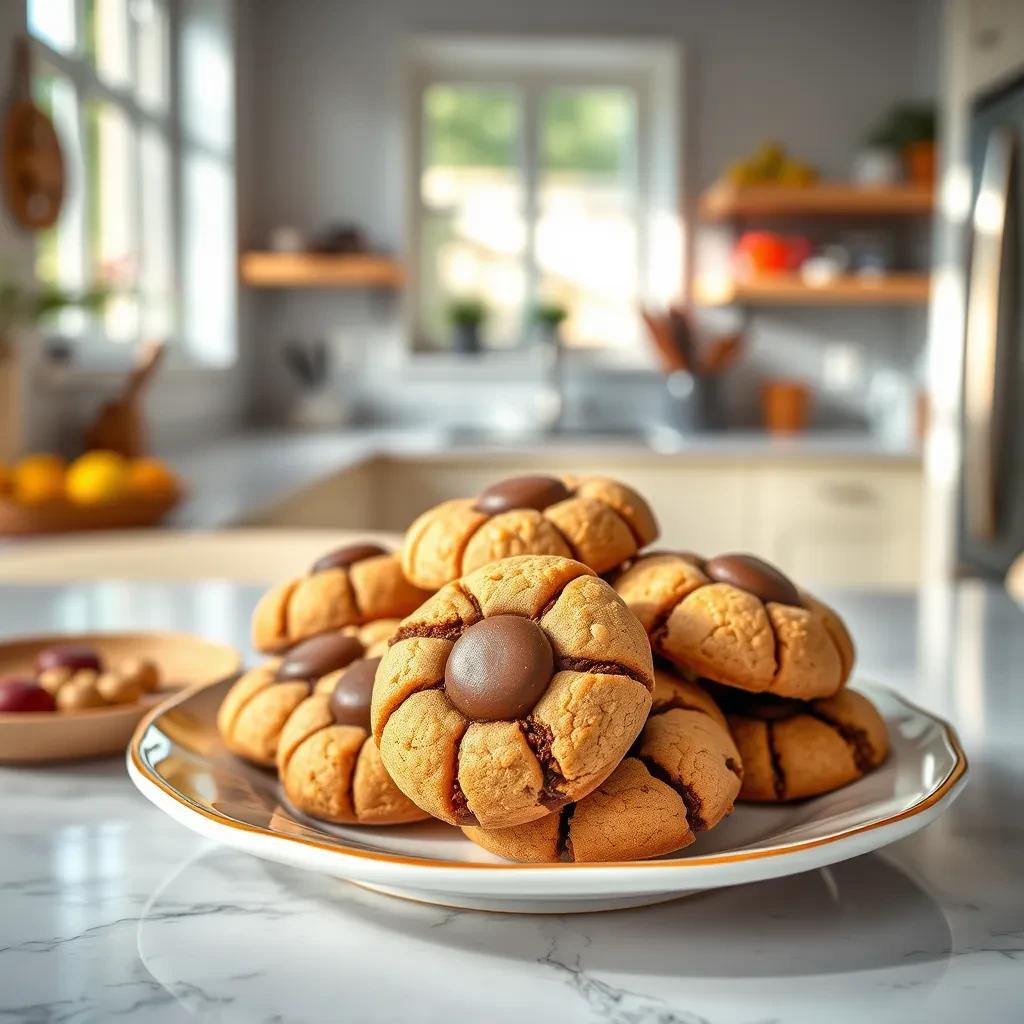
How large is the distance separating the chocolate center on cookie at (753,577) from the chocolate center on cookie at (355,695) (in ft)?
0.53

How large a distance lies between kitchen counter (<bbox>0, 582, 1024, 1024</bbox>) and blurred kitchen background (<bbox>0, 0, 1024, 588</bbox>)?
8.88 feet

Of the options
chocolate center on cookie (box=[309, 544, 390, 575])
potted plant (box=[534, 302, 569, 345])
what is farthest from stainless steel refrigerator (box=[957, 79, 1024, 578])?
chocolate center on cookie (box=[309, 544, 390, 575])

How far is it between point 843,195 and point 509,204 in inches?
48.5

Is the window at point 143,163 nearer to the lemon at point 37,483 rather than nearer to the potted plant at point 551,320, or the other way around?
the lemon at point 37,483

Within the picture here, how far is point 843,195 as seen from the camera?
4.04 meters

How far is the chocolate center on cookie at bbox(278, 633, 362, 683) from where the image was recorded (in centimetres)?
59

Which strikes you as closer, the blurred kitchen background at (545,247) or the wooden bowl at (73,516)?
the wooden bowl at (73,516)

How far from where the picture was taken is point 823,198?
402cm

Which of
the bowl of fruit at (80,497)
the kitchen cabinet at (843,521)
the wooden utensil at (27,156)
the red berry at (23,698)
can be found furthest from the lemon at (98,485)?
the kitchen cabinet at (843,521)

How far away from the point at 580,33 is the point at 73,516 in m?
3.05

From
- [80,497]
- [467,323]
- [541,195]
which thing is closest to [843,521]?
[467,323]

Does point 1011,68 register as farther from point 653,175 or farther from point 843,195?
point 653,175

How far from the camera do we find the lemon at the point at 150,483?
2014mm

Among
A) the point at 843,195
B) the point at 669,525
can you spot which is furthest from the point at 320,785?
the point at 843,195
